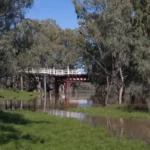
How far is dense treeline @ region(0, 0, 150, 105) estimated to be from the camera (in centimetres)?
2927

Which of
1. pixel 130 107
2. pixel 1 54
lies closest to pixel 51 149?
pixel 1 54

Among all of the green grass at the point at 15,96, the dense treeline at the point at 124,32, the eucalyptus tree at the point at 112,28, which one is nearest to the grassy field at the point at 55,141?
the dense treeline at the point at 124,32

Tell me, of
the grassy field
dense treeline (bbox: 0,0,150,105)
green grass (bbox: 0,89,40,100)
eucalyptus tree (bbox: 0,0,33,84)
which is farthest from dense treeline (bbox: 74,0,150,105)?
the grassy field

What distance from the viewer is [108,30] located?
138ft

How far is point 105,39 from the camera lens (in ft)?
144

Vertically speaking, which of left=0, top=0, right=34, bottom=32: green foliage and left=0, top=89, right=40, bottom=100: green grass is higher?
left=0, top=0, right=34, bottom=32: green foliage

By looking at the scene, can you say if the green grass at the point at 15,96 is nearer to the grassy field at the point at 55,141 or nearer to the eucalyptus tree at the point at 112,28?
the eucalyptus tree at the point at 112,28

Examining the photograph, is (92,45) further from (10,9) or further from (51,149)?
(51,149)

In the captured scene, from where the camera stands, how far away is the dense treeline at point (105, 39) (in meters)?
29.3

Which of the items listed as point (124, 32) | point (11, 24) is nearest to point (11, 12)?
point (11, 24)

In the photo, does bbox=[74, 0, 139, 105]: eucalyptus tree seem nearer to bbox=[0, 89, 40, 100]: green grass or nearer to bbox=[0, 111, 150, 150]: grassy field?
bbox=[0, 89, 40, 100]: green grass

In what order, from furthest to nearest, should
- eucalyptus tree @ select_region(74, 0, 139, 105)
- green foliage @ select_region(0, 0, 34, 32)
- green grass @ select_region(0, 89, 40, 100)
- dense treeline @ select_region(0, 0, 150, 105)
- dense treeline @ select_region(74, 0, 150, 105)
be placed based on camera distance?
green grass @ select_region(0, 89, 40, 100)
eucalyptus tree @ select_region(74, 0, 139, 105)
dense treeline @ select_region(74, 0, 150, 105)
dense treeline @ select_region(0, 0, 150, 105)
green foliage @ select_region(0, 0, 34, 32)

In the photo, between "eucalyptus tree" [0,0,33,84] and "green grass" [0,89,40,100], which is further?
"green grass" [0,89,40,100]

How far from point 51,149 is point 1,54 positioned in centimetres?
2325
